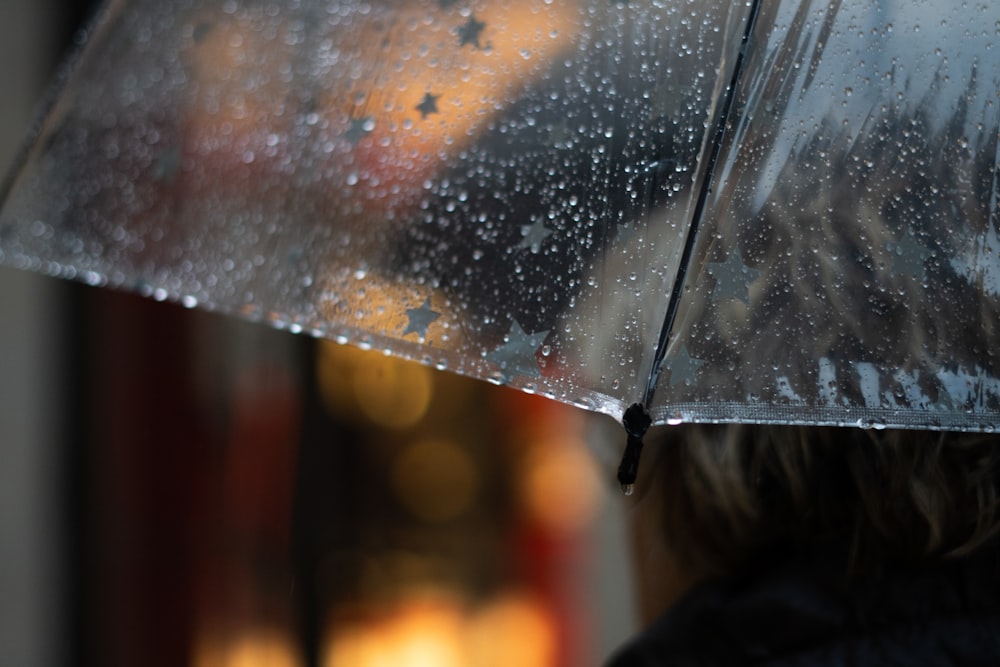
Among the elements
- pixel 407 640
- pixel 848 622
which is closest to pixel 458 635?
pixel 407 640

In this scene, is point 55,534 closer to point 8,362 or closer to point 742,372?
point 8,362

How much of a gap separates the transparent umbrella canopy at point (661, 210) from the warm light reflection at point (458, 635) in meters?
2.95

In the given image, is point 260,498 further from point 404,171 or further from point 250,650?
point 404,171

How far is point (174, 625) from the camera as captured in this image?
3.49 meters

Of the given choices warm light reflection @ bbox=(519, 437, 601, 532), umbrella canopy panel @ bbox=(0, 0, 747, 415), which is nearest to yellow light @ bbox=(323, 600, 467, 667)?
warm light reflection @ bbox=(519, 437, 601, 532)

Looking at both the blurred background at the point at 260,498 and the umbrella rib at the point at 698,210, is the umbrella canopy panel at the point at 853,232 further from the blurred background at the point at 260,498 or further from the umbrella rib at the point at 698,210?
the blurred background at the point at 260,498

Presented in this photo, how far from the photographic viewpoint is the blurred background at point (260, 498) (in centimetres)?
329

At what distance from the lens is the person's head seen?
38.4 inches

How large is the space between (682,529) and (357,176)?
588 millimetres

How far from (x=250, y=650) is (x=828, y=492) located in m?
3.07

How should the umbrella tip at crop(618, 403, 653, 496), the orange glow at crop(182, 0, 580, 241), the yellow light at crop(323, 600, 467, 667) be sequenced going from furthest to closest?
the yellow light at crop(323, 600, 467, 667) < the orange glow at crop(182, 0, 580, 241) < the umbrella tip at crop(618, 403, 653, 496)

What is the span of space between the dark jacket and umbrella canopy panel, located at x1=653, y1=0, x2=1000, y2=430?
28 cm

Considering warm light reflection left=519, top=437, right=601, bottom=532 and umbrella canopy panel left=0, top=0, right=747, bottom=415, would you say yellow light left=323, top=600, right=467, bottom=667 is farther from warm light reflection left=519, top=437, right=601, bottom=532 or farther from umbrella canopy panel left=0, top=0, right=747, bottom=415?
umbrella canopy panel left=0, top=0, right=747, bottom=415

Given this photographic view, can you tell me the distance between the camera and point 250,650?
11.9ft
